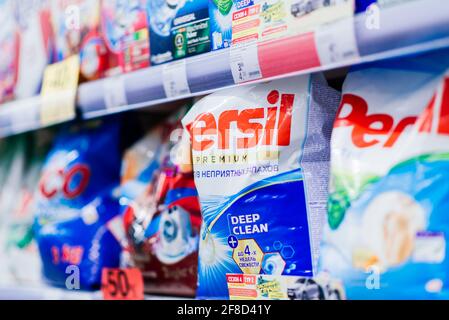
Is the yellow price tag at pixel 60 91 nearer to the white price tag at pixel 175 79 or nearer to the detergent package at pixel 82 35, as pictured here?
the detergent package at pixel 82 35

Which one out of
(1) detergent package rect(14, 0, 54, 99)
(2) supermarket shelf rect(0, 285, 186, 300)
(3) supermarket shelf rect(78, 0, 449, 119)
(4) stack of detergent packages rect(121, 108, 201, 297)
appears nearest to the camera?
(3) supermarket shelf rect(78, 0, 449, 119)

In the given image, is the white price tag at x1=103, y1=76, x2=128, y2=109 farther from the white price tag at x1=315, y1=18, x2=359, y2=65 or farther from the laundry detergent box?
the white price tag at x1=315, y1=18, x2=359, y2=65

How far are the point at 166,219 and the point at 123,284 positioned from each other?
182 mm

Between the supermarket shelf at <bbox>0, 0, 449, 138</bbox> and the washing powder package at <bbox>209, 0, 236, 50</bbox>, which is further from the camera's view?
the washing powder package at <bbox>209, 0, 236, 50</bbox>

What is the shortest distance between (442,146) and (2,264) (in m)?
1.42

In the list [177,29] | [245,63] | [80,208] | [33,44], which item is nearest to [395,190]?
[245,63]

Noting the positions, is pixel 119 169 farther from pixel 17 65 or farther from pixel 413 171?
pixel 413 171

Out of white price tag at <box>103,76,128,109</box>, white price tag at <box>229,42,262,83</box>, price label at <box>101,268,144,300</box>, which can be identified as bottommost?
price label at <box>101,268,144,300</box>

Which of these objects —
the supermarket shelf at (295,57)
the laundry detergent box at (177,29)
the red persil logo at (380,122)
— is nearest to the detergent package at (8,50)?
the supermarket shelf at (295,57)

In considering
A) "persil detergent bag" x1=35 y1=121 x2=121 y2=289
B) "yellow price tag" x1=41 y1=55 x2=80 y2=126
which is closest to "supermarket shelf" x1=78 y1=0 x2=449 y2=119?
"yellow price tag" x1=41 y1=55 x2=80 y2=126

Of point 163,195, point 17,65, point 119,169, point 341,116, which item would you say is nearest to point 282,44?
point 341,116

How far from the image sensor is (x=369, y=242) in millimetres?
1074

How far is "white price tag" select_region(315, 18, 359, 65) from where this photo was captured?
3.56 ft

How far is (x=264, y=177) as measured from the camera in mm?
1281
